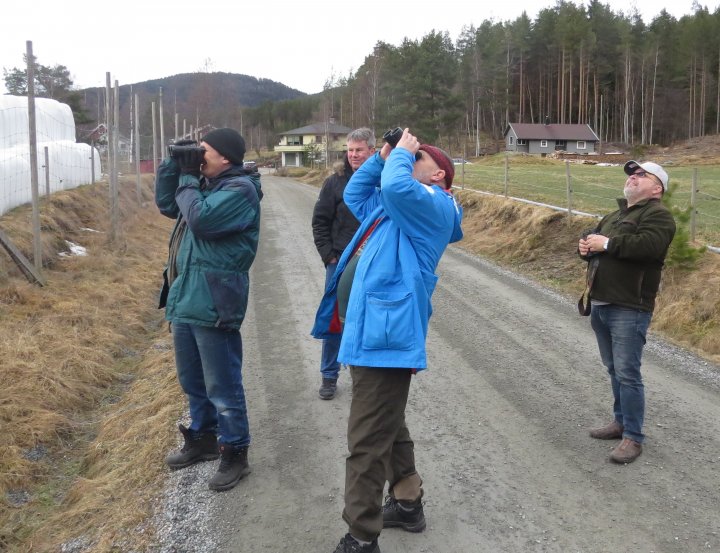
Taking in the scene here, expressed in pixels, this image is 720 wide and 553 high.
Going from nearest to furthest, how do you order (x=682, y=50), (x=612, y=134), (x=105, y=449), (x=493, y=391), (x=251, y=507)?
(x=251, y=507) → (x=105, y=449) → (x=493, y=391) → (x=682, y=50) → (x=612, y=134)

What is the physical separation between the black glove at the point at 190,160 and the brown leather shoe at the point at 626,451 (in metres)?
2.91

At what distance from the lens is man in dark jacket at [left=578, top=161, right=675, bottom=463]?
3625 millimetres

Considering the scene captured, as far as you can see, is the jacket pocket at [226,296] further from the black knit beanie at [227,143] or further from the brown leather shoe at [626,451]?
the brown leather shoe at [626,451]

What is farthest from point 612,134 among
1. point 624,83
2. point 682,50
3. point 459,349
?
point 459,349

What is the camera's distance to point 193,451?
12.1 ft

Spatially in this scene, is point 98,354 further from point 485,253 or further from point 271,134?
point 271,134

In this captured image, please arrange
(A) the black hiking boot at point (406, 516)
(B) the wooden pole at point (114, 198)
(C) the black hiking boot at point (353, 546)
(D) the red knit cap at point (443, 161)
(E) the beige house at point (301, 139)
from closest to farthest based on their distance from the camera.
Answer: (C) the black hiking boot at point (353, 546) → (D) the red knit cap at point (443, 161) → (A) the black hiking boot at point (406, 516) → (B) the wooden pole at point (114, 198) → (E) the beige house at point (301, 139)

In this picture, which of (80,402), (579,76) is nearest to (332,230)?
(80,402)

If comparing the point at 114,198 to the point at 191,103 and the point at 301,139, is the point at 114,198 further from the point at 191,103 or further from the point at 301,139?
the point at 301,139

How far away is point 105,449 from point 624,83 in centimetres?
6615

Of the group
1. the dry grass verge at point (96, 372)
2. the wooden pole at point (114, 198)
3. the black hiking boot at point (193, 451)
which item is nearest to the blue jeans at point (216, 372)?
the black hiking boot at point (193, 451)

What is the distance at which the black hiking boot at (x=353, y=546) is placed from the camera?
2.69 metres

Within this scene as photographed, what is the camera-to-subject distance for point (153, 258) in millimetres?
11000

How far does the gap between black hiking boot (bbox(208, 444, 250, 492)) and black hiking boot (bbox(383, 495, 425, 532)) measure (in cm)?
90
